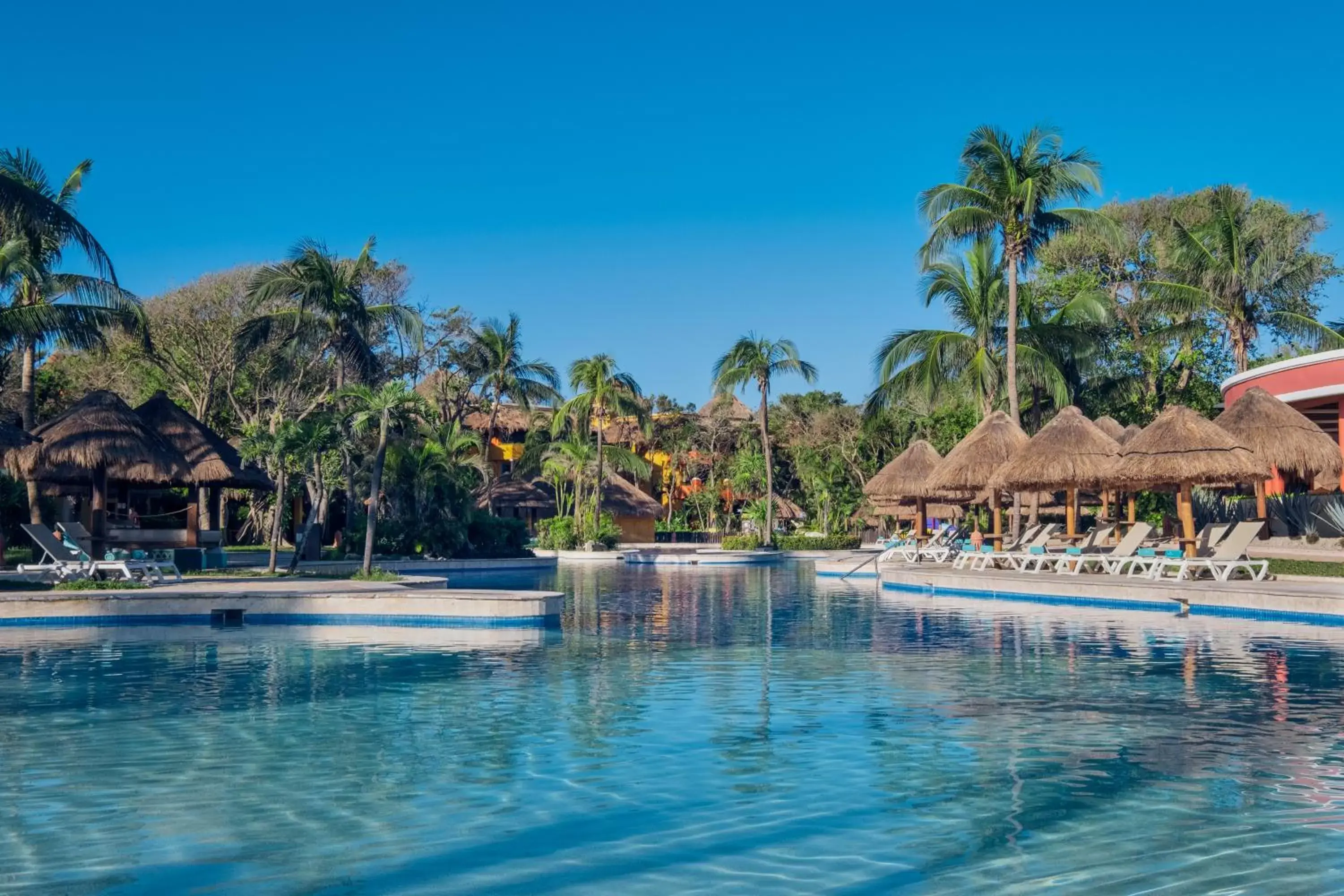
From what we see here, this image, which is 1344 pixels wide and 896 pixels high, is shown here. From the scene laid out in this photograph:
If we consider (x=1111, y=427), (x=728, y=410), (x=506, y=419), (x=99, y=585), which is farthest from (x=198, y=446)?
(x=728, y=410)

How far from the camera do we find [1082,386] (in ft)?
119

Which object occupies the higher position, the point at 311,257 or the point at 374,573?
the point at 311,257

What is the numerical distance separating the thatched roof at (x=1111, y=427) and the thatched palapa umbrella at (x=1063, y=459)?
5.46m

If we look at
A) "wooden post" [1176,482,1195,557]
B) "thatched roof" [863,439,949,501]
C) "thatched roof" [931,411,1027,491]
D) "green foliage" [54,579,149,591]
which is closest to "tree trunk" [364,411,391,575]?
"green foliage" [54,579,149,591]

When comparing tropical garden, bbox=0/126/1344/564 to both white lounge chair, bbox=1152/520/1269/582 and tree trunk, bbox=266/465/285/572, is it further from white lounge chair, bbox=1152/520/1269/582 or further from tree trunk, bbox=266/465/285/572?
white lounge chair, bbox=1152/520/1269/582

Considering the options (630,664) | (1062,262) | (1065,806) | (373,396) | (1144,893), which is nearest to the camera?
(1144,893)

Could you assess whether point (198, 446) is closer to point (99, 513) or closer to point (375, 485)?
point (99, 513)

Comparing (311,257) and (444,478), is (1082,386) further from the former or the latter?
(311,257)

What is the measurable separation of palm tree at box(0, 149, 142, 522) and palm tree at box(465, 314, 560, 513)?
15.0 metres

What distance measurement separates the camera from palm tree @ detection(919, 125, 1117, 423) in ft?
86.8

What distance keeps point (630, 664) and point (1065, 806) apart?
578 centimetres

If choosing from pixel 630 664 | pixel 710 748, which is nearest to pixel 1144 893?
pixel 710 748

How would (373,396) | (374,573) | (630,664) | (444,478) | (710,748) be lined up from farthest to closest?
(444,478), (374,573), (373,396), (630,664), (710,748)

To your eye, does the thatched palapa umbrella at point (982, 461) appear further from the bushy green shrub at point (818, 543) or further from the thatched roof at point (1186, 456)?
the bushy green shrub at point (818, 543)
